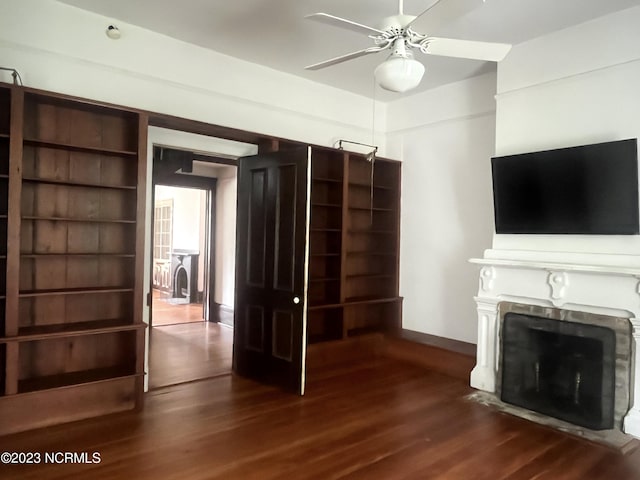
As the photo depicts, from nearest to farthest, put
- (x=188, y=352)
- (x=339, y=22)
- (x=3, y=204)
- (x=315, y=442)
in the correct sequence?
(x=339, y=22)
(x=315, y=442)
(x=3, y=204)
(x=188, y=352)

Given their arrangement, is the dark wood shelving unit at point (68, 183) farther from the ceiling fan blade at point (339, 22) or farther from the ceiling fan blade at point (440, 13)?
the ceiling fan blade at point (440, 13)

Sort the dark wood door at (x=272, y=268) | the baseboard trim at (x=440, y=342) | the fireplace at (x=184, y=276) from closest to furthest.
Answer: the dark wood door at (x=272, y=268)
the baseboard trim at (x=440, y=342)
the fireplace at (x=184, y=276)

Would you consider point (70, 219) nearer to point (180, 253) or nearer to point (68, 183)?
point (68, 183)

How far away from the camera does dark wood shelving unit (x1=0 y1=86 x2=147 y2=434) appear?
316cm

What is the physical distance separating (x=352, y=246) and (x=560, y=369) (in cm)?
266

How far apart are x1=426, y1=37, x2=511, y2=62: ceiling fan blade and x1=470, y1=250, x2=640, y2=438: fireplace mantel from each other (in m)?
1.88

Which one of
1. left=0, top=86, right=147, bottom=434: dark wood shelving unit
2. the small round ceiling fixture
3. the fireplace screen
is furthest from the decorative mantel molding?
the small round ceiling fixture

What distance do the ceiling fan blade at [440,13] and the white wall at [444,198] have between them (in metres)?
2.77

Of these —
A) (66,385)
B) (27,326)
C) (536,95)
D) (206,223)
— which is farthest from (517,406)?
(206,223)

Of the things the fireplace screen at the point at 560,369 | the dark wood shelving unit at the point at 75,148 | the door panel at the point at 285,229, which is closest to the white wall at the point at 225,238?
the door panel at the point at 285,229

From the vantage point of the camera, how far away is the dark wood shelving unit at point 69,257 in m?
3.16

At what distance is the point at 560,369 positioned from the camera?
12.2 ft

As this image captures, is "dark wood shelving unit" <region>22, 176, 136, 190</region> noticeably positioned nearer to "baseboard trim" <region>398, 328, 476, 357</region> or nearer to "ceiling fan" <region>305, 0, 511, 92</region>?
"ceiling fan" <region>305, 0, 511, 92</region>

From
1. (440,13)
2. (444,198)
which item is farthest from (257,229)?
(440,13)
